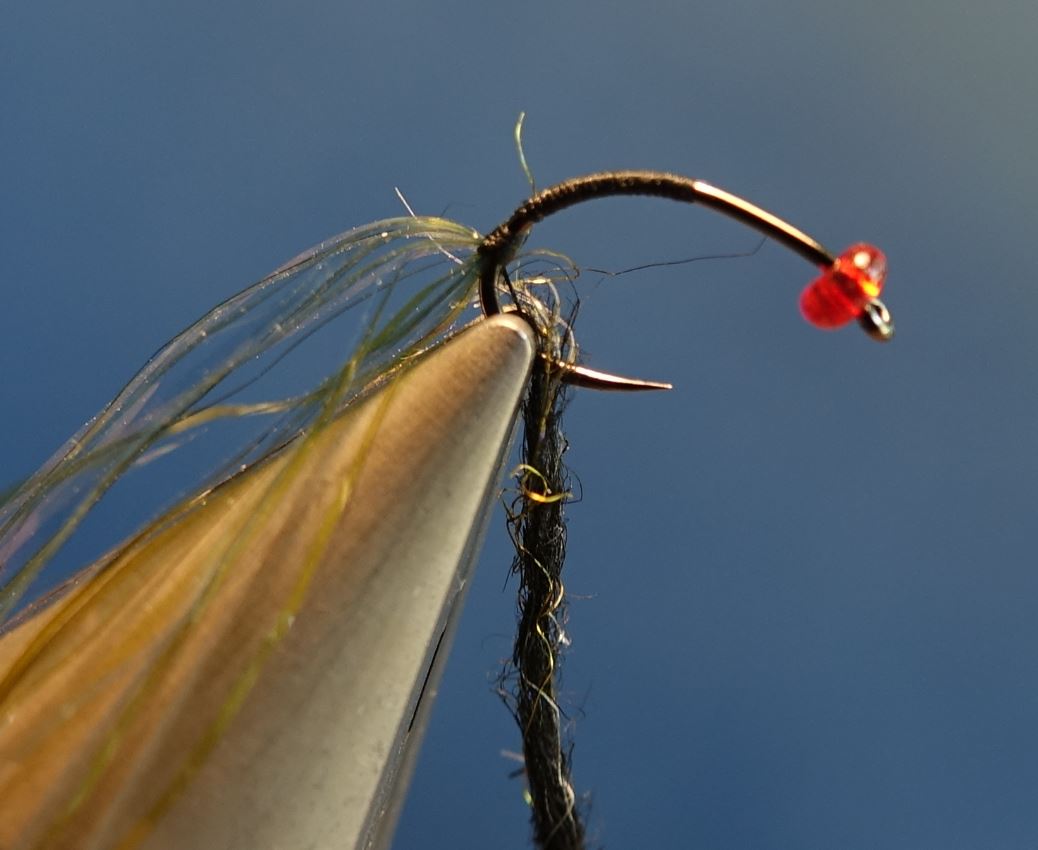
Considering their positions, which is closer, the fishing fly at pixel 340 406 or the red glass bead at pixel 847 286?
the fishing fly at pixel 340 406

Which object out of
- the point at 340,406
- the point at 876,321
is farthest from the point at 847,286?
the point at 340,406

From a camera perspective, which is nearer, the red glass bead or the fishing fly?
the fishing fly

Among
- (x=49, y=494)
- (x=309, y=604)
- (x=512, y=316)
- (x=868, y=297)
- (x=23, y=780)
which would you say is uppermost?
(x=868, y=297)

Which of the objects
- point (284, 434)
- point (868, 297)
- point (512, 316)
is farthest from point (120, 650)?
point (868, 297)

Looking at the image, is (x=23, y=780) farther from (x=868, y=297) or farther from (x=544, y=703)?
(x=868, y=297)

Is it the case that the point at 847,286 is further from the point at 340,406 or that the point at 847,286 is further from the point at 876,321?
the point at 340,406

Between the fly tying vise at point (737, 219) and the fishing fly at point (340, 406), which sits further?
the fly tying vise at point (737, 219)
